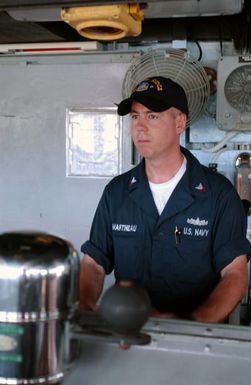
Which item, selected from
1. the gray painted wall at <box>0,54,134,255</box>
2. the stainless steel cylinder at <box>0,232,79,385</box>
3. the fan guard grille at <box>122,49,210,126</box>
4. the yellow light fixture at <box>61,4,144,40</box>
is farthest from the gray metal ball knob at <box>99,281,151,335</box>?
the gray painted wall at <box>0,54,134,255</box>

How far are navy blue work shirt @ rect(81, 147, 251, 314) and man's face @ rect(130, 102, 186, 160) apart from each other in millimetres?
119

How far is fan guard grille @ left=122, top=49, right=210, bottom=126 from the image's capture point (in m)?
2.62

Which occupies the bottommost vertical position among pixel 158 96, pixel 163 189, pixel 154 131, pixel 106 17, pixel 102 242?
pixel 102 242

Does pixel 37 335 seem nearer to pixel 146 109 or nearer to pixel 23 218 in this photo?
pixel 146 109

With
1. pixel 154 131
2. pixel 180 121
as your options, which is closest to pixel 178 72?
pixel 180 121

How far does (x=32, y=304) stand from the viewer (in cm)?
79

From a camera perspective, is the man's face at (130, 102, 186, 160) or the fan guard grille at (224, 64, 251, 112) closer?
the man's face at (130, 102, 186, 160)

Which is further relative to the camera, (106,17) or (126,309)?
(106,17)

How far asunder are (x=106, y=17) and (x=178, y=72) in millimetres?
1356

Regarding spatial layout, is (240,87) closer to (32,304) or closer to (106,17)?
(106,17)

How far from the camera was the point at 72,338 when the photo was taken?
0.83 m

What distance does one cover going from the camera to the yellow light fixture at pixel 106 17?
130cm

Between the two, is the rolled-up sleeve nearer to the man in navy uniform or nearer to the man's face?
the man in navy uniform

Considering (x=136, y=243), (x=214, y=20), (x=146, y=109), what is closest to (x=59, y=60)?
(x=214, y=20)
